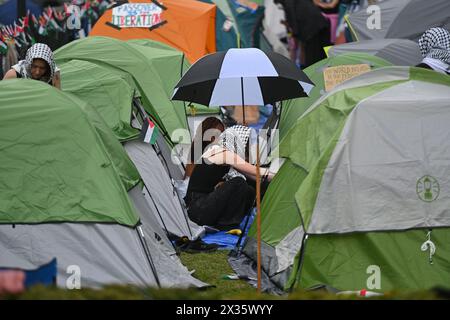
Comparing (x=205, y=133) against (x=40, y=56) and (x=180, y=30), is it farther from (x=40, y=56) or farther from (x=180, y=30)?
(x=180, y=30)

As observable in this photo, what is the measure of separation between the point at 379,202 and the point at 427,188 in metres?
0.34

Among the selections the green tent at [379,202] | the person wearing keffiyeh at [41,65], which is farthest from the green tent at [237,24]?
the green tent at [379,202]

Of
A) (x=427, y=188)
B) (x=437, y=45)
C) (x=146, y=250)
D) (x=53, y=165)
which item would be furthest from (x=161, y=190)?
(x=437, y=45)

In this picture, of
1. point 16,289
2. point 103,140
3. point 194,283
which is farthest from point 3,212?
point 16,289

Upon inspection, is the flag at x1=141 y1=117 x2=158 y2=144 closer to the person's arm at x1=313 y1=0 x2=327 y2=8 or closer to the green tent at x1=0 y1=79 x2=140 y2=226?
the green tent at x1=0 y1=79 x2=140 y2=226

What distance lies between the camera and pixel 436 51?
27.9 ft

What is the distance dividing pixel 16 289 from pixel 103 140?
10.7ft

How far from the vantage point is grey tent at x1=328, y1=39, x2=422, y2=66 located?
10.5 meters

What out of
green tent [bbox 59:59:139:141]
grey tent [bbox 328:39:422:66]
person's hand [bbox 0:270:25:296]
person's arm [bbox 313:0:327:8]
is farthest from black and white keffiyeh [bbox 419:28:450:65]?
person's arm [bbox 313:0:327:8]

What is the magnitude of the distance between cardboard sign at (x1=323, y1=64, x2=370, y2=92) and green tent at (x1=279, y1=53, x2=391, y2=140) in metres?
0.63

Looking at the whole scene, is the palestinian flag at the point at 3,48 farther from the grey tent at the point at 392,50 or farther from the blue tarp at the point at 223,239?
the blue tarp at the point at 223,239

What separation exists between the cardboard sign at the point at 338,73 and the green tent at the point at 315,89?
0.63 m

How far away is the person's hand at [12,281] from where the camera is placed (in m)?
3.41

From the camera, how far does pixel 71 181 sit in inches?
240
